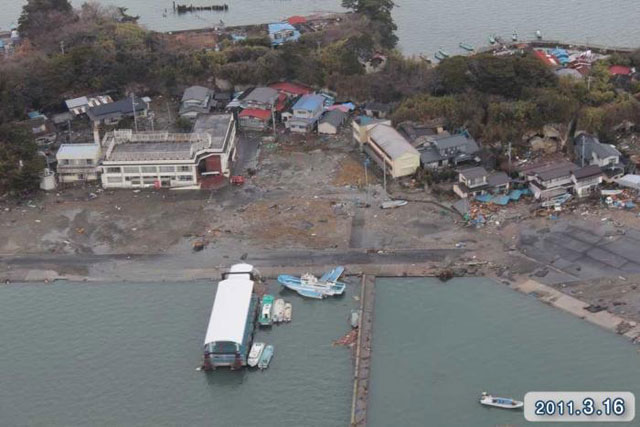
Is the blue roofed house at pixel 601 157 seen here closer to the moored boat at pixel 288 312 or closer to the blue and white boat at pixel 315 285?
the blue and white boat at pixel 315 285

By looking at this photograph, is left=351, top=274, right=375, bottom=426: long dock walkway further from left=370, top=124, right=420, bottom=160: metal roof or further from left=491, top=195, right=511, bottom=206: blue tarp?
left=370, top=124, right=420, bottom=160: metal roof

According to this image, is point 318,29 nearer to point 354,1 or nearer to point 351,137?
point 354,1

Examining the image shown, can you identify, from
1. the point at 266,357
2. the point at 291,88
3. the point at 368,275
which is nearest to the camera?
the point at 266,357

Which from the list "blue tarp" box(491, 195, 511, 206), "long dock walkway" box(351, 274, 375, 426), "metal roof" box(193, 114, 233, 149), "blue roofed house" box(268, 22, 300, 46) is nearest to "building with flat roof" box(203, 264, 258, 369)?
"long dock walkway" box(351, 274, 375, 426)

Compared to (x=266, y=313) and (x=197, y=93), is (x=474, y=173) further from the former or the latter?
(x=197, y=93)

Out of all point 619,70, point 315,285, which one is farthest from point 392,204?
point 619,70

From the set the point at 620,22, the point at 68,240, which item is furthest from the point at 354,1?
the point at 68,240
